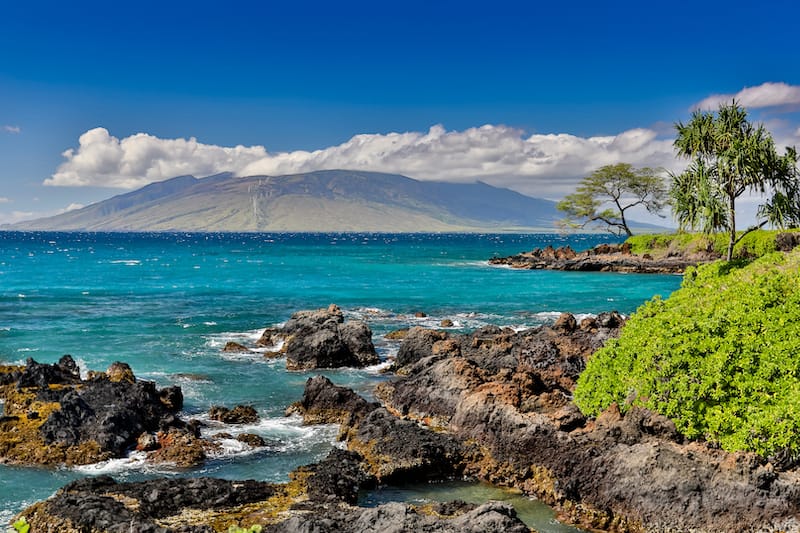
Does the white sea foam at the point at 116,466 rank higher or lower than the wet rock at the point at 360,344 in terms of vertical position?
lower

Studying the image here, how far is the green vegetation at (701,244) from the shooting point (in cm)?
8369

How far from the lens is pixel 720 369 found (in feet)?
50.1

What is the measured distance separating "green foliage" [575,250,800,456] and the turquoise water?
929cm

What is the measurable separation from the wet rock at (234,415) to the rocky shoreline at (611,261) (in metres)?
76.5

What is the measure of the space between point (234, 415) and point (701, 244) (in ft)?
283

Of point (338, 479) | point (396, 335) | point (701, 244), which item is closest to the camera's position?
point (338, 479)

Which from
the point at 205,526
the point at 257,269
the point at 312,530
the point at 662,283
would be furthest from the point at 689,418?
the point at 257,269

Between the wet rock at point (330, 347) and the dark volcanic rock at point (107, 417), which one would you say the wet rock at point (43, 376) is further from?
the wet rock at point (330, 347)

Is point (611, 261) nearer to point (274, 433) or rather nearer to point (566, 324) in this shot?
point (566, 324)

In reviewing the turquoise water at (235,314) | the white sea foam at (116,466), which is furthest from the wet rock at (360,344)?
the white sea foam at (116,466)

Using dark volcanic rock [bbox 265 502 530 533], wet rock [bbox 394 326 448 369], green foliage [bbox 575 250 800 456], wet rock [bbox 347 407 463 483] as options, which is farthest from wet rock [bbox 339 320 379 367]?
dark volcanic rock [bbox 265 502 530 533]

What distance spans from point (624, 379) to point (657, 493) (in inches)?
131

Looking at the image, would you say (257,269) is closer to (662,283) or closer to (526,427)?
(662,283)

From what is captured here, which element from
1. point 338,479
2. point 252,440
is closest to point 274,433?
point 252,440
